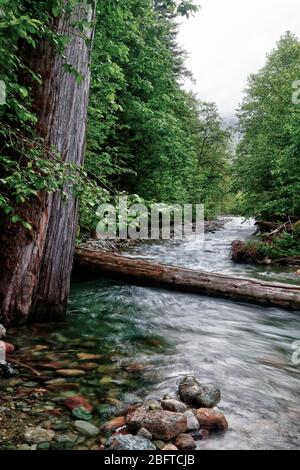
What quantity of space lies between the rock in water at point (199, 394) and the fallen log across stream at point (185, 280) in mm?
3167

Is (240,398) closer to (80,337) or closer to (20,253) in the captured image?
(80,337)

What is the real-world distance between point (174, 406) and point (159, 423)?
0.31m

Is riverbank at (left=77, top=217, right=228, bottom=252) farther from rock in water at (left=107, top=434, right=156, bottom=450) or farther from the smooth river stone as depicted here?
rock in water at (left=107, top=434, right=156, bottom=450)

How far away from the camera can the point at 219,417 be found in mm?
2539

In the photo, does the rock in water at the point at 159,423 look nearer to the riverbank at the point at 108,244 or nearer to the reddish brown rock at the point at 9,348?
the reddish brown rock at the point at 9,348

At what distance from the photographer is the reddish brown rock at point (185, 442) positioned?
7.30 feet

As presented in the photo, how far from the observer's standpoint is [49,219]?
13.8 feet

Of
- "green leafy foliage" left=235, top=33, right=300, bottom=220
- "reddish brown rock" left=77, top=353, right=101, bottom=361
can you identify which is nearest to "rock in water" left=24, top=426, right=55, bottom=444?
"reddish brown rock" left=77, top=353, right=101, bottom=361

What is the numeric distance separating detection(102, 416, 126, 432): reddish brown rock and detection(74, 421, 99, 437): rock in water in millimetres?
73

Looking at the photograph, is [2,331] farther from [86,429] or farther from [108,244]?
[108,244]

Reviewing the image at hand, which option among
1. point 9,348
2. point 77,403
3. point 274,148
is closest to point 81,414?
point 77,403

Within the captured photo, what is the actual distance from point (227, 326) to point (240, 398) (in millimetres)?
2342

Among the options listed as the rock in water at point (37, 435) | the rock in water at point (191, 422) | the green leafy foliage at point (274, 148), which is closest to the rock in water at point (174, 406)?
the rock in water at point (191, 422)

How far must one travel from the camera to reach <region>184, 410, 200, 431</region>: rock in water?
2412mm
